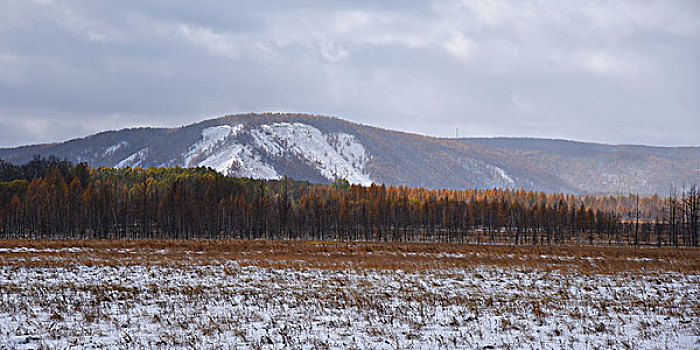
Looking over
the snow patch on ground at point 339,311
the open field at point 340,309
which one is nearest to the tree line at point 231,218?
the open field at point 340,309

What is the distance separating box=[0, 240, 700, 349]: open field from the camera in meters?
12.4

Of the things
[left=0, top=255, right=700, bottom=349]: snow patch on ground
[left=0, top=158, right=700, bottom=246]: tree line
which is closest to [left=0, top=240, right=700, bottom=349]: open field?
[left=0, top=255, right=700, bottom=349]: snow patch on ground

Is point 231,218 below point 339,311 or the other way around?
below

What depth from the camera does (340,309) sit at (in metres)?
16.6

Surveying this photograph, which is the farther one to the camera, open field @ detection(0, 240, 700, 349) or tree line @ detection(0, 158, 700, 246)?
tree line @ detection(0, 158, 700, 246)

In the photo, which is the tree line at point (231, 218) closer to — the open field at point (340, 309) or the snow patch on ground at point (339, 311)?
the open field at point (340, 309)

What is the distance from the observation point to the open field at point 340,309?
12.4 meters

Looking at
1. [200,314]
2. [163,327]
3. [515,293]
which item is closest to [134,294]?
[200,314]

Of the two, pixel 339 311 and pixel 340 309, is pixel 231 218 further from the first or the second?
pixel 339 311

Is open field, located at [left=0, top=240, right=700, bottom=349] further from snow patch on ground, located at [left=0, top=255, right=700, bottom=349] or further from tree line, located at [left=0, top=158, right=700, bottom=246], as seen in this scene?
tree line, located at [left=0, top=158, right=700, bottom=246]

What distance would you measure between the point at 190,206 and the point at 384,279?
93189 millimetres

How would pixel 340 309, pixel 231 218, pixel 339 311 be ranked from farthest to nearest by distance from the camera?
pixel 231 218 < pixel 340 309 < pixel 339 311

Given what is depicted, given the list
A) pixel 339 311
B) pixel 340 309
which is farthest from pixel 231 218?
pixel 339 311

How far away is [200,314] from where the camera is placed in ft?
50.6
